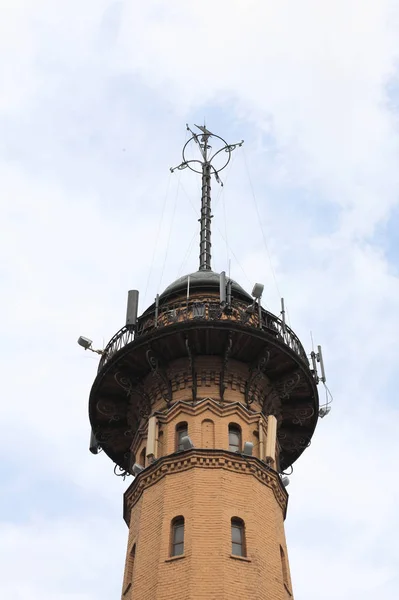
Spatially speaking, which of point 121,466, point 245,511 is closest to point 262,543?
point 245,511

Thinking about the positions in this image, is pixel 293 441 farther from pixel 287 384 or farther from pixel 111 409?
pixel 111 409

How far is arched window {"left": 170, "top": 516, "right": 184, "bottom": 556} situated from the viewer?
2364 cm

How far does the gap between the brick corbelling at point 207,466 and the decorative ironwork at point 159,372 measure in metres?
2.60

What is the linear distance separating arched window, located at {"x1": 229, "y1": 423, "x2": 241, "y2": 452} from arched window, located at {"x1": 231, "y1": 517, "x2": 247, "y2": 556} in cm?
270

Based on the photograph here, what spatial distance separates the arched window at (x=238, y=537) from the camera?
2367 cm

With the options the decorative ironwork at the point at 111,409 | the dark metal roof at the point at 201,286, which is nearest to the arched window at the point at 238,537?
the decorative ironwork at the point at 111,409

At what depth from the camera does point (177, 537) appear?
24047 mm

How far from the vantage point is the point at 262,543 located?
24141 millimetres

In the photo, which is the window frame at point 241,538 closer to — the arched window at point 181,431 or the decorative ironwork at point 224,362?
the arched window at point 181,431

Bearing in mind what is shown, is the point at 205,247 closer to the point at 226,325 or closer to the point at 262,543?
the point at 226,325

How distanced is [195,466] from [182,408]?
2460 mm

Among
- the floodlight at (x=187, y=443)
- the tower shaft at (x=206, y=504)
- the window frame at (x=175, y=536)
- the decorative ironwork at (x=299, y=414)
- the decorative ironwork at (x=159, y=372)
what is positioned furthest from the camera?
the decorative ironwork at (x=299, y=414)

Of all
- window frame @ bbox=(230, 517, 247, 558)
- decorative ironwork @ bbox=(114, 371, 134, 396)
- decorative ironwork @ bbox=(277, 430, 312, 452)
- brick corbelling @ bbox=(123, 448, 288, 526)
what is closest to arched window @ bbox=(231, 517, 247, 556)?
window frame @ bbox=(230, 517, 247, 558)

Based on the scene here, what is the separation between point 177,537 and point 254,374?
648 centimetres
